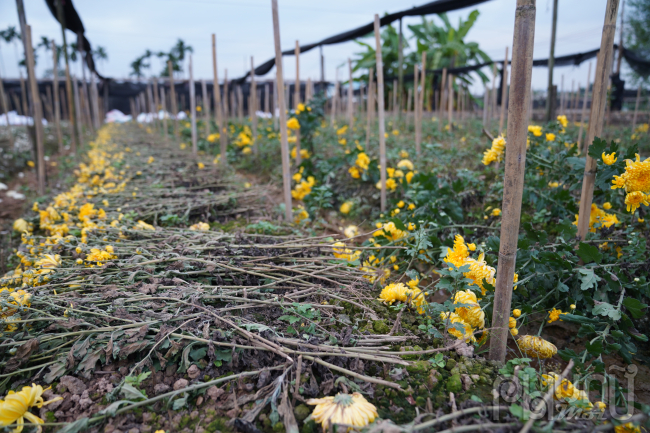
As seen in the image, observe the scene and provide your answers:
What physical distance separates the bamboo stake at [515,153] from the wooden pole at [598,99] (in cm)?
99

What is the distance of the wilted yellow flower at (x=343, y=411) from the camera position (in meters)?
1.05

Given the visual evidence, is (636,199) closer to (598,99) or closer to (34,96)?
(598,99)

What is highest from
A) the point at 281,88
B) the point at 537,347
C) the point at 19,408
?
the point at 281,88

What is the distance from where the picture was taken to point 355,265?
83.8 inches

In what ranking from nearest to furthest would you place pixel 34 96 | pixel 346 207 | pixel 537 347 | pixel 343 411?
1. pixel 343 411
2. pixel 537 347
3. pixel 346 207
4. pixel 34 96

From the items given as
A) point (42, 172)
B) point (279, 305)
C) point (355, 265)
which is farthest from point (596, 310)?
point (42, 172)

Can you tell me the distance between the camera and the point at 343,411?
106 cm

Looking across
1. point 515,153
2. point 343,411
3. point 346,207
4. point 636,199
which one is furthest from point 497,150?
point 343,411

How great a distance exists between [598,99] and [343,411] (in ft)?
6.67

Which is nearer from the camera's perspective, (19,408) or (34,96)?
(19,408)

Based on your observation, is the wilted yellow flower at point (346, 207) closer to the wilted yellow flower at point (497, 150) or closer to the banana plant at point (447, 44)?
the wilted yellow flower at point (497, 150)

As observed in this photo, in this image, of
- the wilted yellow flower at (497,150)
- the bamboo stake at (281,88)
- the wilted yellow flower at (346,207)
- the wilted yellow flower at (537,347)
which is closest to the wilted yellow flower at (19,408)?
the wilted yellow flower at (537,347)

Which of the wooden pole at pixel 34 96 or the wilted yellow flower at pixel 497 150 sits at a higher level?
the wooden pole at pixel 34 96

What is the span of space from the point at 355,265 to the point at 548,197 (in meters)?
1.58
